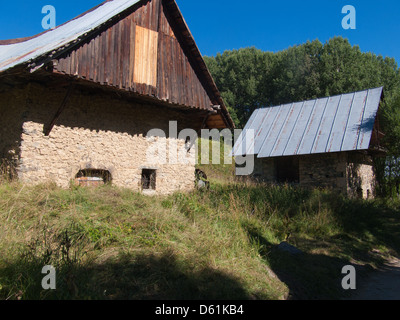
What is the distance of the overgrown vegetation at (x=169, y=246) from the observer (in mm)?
4027

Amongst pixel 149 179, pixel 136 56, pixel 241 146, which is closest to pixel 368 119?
pixel 241 146

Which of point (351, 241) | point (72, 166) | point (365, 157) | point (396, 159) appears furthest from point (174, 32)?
point (396, 159)

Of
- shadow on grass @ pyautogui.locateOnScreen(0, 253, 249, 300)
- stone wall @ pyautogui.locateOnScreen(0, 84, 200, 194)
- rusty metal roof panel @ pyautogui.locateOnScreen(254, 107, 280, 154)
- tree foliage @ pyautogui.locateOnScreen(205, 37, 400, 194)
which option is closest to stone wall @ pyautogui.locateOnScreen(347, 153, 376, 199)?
rusty metal roof panel @ pyautogui.locateOnScreen(254, 107, 280, 154)

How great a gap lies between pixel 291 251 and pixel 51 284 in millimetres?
4849

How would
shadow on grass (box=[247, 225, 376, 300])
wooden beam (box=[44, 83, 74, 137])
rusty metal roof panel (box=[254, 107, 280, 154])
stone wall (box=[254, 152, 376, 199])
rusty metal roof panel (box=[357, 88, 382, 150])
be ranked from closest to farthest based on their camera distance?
shadow on grass (box=[247, 225, 376, 300]), wooden beam (box=[44, 83, 74, 137]), rusty metal roof panel (box=[357, 88, 382, 150]), stone wall (box=[254, 152, 376, 199]), rusty metal roof panel (box=[254, 107, 280, 154])

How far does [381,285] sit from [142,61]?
7.96m

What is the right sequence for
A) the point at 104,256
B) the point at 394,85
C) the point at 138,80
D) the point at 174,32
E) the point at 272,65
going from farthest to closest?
the point at 272,65, the point at 394,85, the point at 174,32, the point at 138,80, the point at 104,256

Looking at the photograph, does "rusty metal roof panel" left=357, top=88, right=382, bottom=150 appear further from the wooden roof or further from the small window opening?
the small window opening

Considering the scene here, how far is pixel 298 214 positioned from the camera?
8992 millimetres

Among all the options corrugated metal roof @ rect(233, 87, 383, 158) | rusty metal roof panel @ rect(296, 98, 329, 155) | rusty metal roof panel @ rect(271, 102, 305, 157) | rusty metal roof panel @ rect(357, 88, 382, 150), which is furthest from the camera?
rusty metal roof panel @ rect(271, 102, 305, 157)

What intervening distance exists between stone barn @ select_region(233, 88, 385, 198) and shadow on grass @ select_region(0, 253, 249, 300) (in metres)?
11.2

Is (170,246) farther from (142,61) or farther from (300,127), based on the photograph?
(300,127)

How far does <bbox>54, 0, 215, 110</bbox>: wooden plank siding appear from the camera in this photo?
7532mm

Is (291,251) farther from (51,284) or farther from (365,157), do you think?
(365,157)
